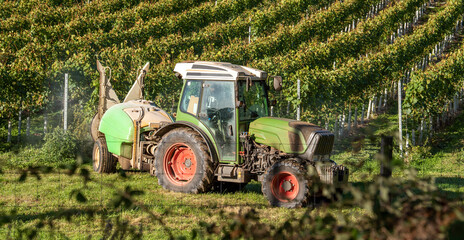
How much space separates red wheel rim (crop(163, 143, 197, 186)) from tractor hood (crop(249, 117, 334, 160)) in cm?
112

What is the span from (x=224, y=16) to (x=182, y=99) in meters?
19.9

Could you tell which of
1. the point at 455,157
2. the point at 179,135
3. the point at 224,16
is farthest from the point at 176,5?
the point at 179,135

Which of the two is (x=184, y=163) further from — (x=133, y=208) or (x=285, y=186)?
(x=285, y=186)

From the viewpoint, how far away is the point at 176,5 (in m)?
26.7

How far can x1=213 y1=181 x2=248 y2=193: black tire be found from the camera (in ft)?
24.8

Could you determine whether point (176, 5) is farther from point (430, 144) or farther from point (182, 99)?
point (182, 99)

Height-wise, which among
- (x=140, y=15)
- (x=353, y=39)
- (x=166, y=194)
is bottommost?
(x=166, y=194)

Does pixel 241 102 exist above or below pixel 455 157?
above

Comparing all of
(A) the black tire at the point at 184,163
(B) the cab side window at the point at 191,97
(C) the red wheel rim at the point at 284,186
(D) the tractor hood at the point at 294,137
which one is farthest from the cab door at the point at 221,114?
(C) the red wheel rim at the point at 284,186

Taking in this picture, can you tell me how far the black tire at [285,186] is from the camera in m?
6.30

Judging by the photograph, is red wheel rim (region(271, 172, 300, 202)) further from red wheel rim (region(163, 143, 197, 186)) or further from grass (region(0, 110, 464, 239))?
red wheel rim (region(163, 143, 197, 186))

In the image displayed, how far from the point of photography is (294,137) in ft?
21.6

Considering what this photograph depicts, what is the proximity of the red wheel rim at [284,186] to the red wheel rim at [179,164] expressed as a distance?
133cm

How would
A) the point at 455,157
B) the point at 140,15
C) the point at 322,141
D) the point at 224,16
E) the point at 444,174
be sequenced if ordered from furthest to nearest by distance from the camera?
1. the point at 224,16
2. the point at 140,15
3. the point at 455,157
4. the point at 444,174
5. the point at 322,141
